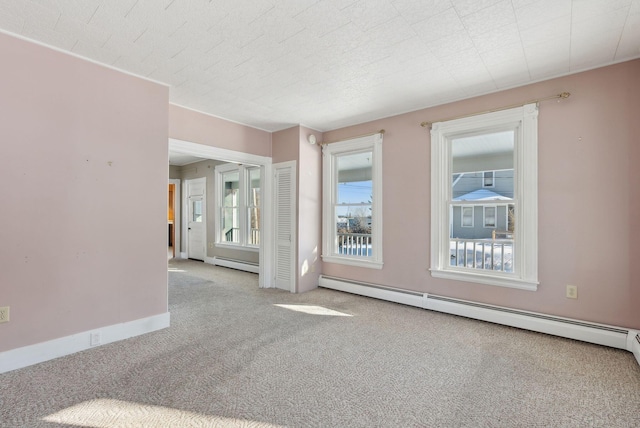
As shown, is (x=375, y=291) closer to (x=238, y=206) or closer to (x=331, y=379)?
(x=331, y=379)

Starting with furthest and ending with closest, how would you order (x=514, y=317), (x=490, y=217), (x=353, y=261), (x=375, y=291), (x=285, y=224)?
(x=285, y=224) → (x=353, y=261) → (x=375, y=291) → (x=490, y=217) → (x=514, y=317)

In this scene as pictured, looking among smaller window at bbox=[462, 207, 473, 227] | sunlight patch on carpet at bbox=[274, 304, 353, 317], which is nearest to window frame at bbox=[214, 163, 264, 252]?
sunlight patch on carpet at bbox=[274, 304, 353, 317]

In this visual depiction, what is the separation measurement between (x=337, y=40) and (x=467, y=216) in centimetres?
245

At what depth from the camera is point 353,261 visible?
4449 millimetres

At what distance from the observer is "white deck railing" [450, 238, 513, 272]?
3.35m

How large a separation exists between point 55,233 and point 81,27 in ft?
5.19

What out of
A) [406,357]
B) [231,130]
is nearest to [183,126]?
[231,130]

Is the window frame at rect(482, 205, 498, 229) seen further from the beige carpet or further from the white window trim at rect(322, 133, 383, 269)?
the white window trim at rect(322, 133, 383, 269)

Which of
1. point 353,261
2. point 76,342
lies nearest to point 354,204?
point 353,261

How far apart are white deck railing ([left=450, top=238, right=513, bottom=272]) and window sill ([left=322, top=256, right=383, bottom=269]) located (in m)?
0.99

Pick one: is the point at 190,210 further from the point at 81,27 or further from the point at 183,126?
the point at 81,27

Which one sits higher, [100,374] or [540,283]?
[540,283]

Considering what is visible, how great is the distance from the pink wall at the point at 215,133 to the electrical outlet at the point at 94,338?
7.03ft

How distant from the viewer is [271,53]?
2.54 m
